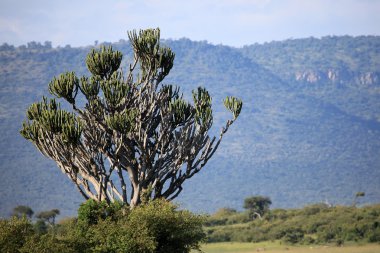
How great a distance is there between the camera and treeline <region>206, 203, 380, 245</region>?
7044cm

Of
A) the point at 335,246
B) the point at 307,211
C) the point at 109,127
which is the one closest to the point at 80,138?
the point at 109,127

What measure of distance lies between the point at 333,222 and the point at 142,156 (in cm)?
4745

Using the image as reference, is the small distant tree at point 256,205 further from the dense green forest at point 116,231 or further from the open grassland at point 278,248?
the dense green forest at point 116,231

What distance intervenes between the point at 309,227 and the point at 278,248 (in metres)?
8.72

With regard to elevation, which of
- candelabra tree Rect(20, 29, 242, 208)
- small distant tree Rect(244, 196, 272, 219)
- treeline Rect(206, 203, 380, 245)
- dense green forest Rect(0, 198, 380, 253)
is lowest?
small distant tree Rect(244, 196, 272, 219)

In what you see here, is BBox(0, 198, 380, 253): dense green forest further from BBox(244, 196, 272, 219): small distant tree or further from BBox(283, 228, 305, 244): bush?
BBox(244, 196, 272, 219): small distant tree

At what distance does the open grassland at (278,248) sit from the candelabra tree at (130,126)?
1127 inches

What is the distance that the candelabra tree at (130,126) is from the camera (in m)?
31.1

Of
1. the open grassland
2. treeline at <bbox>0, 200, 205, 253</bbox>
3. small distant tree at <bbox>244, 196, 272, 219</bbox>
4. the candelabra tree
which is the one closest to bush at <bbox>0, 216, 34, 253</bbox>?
treeline at <bbox>0, 200, 205, 253</bbox>

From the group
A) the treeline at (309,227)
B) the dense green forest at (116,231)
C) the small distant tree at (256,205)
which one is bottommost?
the small distant tree at (256,205)

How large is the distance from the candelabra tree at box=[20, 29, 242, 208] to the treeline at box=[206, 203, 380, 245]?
2982 centimetres

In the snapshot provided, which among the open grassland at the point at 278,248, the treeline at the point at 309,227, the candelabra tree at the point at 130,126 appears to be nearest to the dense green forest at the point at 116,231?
the candelabra tree at the point at 130,126

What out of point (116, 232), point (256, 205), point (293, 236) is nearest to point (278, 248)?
point (293, 236)

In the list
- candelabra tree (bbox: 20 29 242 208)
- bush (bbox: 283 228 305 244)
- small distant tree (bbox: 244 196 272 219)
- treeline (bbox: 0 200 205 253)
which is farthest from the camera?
small distant tree (bbox: 244 196 272 219)
